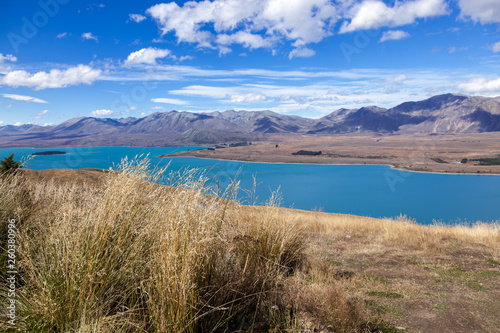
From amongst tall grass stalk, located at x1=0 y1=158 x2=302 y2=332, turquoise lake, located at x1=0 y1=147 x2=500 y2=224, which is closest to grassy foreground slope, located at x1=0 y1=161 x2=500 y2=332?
tall grass stalk, located at x1=0 y1=158 x2=302 y2=332

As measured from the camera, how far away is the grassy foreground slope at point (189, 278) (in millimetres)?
2240

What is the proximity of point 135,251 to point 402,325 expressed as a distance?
114 inches

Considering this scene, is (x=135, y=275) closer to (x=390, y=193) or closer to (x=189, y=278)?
(x=189, y=278)

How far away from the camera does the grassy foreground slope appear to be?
2240 mm

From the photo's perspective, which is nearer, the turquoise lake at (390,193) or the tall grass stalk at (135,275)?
the tall grass stalk at (135,275)

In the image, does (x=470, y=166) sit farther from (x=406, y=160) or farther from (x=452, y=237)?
(x=452, y=237)

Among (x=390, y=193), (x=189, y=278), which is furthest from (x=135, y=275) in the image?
(x=390, y=193)

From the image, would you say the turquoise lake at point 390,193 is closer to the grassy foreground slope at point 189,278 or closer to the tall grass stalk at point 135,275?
the grassy foreground slope at point 189,278

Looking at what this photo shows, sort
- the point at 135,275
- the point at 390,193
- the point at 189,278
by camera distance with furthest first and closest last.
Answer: the point at 390,193 → the point at 135,275 → the point at 189,278

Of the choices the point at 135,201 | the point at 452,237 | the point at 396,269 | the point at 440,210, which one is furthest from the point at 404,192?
the point at 135,201

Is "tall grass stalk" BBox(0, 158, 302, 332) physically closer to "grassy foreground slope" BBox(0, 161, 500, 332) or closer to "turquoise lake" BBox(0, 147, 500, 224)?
"grassy foreground slope" BBox(0, 161, 500, 332)

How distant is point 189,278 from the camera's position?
224 cm

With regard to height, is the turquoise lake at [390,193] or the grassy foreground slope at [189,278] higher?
the grassy foreground slope at [189,278]

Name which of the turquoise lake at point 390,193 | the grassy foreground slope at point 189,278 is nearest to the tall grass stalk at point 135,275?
the grassy foreground slope at point 189,278
